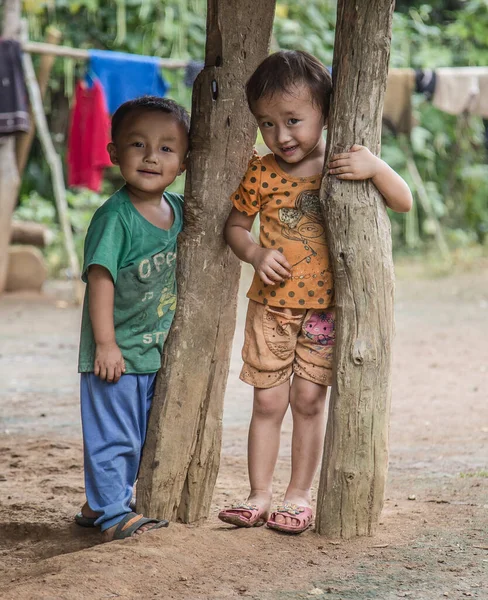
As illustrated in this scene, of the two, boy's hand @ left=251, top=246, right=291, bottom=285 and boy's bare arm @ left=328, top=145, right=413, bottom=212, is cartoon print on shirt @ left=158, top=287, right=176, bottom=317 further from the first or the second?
boy's bare arm @ left=328, top=145, right=413, bottom=212

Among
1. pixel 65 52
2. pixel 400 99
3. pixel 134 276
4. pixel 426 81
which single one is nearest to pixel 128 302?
pixel 134 276

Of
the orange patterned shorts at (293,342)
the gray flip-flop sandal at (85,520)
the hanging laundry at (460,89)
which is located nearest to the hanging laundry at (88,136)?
the hanging laundry at (460,89)

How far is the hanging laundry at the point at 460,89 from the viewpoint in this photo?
10719 millimetres

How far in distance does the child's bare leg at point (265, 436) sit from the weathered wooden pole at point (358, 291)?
194mm

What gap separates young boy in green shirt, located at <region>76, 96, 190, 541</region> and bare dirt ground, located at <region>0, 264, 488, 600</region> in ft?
0.83

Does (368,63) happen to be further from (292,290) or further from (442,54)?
(442,54)

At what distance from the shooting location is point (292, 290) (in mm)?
3045

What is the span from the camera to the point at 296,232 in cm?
306

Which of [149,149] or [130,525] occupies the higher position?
[149,149]

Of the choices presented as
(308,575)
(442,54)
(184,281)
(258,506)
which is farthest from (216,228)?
(442,54)

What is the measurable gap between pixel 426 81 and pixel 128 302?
8.35 m

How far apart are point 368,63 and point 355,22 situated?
0.14 m

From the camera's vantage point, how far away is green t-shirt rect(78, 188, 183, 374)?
9.88 ft

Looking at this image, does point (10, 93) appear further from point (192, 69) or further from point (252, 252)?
point (252, 252)
